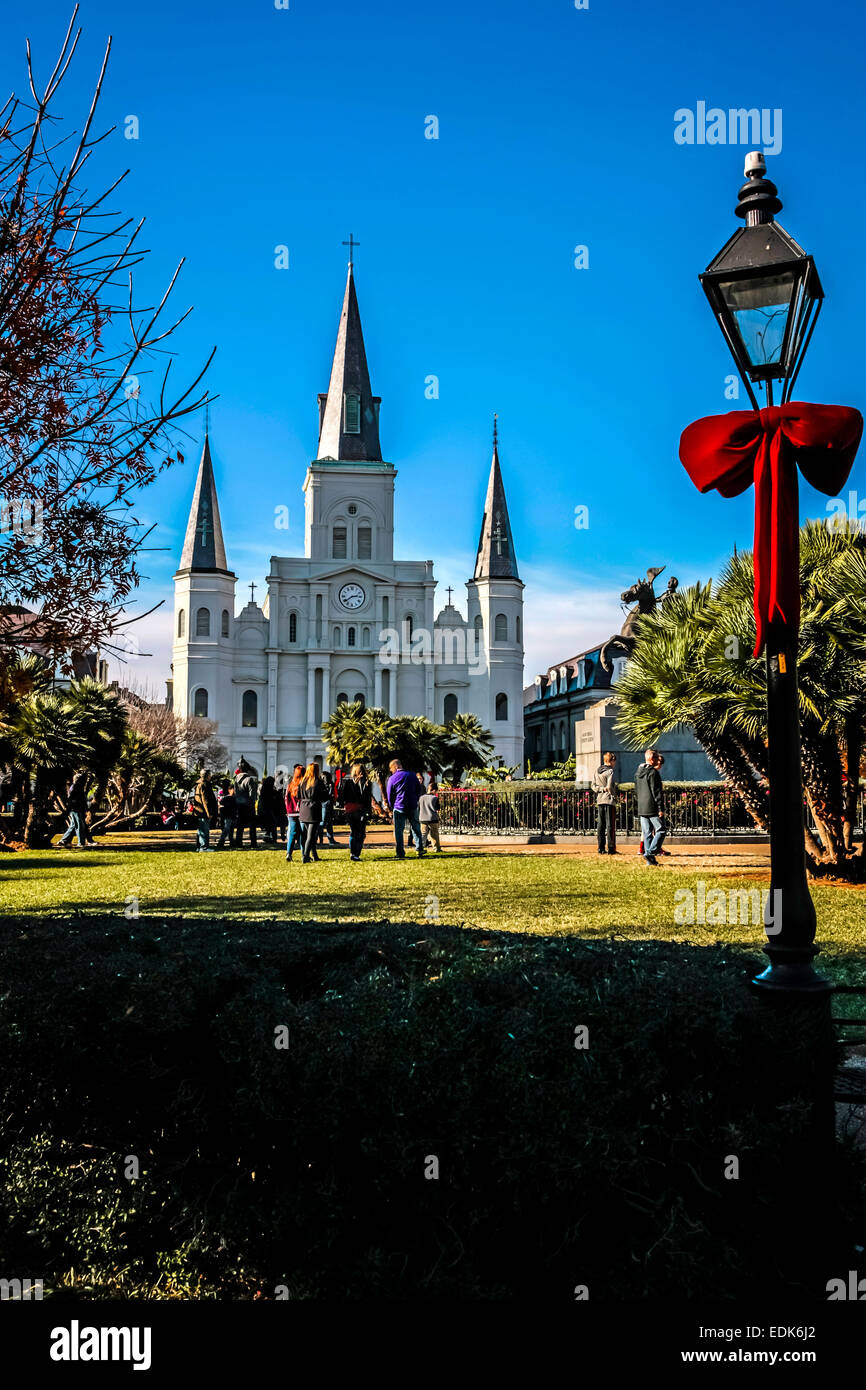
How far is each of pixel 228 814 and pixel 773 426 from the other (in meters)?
18.1

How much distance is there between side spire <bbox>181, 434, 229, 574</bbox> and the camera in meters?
70.8

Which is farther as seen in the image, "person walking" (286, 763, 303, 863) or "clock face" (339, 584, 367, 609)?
"clock face" (339, 584, 367, 609)

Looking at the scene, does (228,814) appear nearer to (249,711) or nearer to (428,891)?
(428,891)

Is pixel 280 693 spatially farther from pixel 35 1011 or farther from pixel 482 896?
pixel 35 1011

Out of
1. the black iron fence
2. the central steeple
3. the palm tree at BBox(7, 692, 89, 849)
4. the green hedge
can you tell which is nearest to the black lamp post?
the green hedge

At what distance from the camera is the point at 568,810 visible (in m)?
23.2

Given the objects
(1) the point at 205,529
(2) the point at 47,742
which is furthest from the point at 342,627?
(2) the point at 47,742

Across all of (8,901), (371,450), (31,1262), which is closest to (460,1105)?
(31,1262)

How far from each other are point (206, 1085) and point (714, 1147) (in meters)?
1.48

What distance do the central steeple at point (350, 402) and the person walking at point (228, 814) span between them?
180ft

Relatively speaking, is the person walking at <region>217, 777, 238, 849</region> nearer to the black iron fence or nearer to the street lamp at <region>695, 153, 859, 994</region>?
the black iron fence

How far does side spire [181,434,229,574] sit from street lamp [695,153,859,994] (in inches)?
2713

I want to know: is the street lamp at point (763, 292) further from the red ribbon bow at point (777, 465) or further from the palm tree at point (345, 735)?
the palm tree at point (345, 735)

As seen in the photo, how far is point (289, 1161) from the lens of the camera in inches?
115
